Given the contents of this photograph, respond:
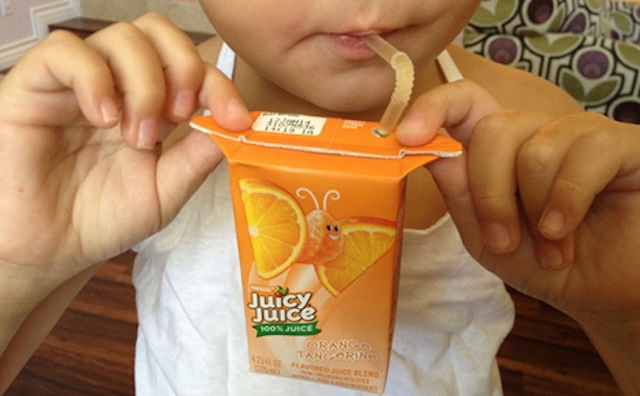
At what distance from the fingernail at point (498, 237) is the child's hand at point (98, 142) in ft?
0.74

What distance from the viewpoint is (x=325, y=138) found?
0.46m

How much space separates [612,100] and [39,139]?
1.56 metres

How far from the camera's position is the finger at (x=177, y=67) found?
1.79 ft

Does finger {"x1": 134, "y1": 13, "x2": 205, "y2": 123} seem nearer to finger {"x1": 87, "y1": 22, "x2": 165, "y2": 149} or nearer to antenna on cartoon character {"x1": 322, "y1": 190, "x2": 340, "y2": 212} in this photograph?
Result: finger {"x1": 87, "y1": 22, "x2": 165, "y2": 149}

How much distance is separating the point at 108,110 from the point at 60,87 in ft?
0.23

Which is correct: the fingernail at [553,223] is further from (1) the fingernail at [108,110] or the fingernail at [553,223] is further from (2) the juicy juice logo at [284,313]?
(1) the fingernail at [108,110]

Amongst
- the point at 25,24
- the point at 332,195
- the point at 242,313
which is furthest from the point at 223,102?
the point at 25,24

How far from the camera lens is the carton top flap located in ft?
1.46

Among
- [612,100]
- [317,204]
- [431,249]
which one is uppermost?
[317,204]

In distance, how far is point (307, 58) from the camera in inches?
23.5

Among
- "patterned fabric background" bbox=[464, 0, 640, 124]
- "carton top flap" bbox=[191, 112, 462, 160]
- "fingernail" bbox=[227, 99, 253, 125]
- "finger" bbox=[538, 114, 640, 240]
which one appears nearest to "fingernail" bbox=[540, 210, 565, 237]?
"finger" bbox=[538, 114, 640, 240]

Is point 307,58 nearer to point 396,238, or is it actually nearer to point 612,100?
point 396,238

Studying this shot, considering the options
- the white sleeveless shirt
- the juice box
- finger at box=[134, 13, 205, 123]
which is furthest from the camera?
the white sleeveless shirt

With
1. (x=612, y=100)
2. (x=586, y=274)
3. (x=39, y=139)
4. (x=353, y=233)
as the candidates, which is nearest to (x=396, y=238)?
(x=353, y=233)
